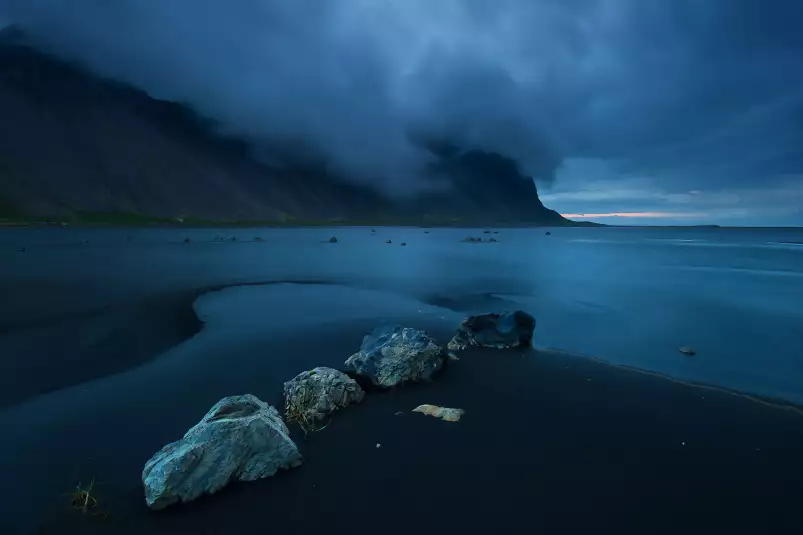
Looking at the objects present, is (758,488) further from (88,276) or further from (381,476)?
(88,276)

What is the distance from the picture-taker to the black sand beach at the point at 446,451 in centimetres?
757

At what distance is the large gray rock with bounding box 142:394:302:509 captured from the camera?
25.9 feet

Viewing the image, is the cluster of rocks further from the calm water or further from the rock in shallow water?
the calm water

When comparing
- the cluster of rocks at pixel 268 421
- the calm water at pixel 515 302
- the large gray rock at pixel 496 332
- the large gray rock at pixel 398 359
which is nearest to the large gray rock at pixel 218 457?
the cluster of rocks at pixel 268 421

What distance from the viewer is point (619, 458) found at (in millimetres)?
9305

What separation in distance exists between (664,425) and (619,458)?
235 cm

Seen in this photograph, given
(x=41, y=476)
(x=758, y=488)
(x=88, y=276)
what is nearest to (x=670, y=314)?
(x=758, y=488)

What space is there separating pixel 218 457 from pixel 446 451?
4.48 metres

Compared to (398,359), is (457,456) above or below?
below

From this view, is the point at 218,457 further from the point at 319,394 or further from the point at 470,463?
the point at 470,463

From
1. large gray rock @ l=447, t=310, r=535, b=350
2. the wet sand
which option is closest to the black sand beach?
the wet sand

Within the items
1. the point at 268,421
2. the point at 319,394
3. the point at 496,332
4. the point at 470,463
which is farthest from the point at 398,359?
the point at 496,332

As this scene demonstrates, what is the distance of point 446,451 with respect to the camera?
377 inches

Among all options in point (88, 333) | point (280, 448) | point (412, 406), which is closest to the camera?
point (280, 448)
